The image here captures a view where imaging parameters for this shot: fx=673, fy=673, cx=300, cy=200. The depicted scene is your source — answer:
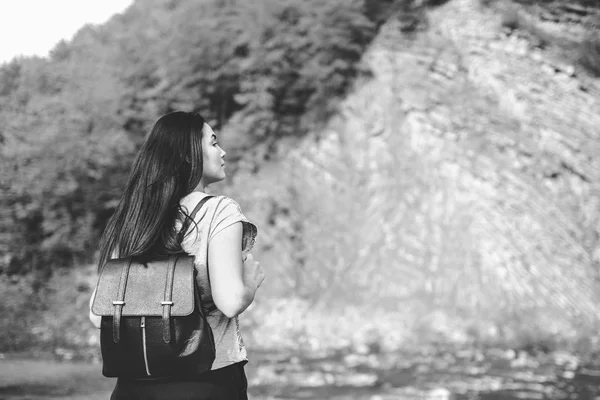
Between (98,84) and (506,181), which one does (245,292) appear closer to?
(506,181)

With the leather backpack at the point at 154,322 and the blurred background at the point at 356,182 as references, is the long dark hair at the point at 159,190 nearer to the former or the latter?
the leather backpack at the point at 154,322

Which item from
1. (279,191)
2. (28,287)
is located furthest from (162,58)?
(28,287)

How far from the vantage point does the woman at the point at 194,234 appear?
1230 millimetres

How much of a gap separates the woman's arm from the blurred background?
5.29m

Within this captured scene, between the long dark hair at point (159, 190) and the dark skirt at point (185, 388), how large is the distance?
0.24 meters

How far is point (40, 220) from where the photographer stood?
419 inches

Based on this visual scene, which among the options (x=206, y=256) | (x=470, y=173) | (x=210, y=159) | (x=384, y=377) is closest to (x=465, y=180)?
(x=470, y=173)

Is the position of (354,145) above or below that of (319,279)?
above

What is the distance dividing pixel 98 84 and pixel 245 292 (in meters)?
11.2

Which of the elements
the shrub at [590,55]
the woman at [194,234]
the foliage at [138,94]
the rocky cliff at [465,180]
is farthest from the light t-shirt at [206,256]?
the shrub at [590,55]

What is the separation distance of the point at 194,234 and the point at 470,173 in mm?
8574

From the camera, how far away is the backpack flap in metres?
1.20

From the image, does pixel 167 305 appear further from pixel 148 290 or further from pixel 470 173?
pixel 470 173

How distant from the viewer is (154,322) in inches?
47.4
